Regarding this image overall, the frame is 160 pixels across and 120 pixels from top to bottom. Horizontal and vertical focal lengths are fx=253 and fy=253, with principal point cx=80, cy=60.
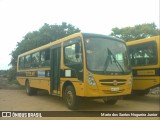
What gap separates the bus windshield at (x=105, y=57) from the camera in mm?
9191

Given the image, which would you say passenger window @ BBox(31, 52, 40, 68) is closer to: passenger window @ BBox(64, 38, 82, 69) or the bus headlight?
passenger window @ BBox(64, 38, 82, 69)

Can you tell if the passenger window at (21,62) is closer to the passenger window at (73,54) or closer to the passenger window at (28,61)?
the passenger window at (28,61)

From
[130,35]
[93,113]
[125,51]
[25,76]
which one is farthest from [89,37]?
[130,35]

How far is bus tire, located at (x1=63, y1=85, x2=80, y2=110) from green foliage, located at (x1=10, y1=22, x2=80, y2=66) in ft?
59.5

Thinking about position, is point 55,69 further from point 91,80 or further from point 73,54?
point 91,80

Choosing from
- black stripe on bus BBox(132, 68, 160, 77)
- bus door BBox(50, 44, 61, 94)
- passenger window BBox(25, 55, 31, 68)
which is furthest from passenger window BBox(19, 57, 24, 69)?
black stripe on bus BBox(132, 68, 160, 77)

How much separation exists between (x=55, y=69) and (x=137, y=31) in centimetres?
2514

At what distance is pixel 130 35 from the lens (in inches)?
1390

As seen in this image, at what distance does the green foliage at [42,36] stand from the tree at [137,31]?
828 centimetres

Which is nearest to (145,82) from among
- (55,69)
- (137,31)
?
(55,69)

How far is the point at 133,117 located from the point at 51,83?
481 cm

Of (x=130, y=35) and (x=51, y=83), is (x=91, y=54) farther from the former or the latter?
(x=130, y=35)

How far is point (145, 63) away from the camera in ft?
38.7

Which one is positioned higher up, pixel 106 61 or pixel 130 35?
pixel 130 35
